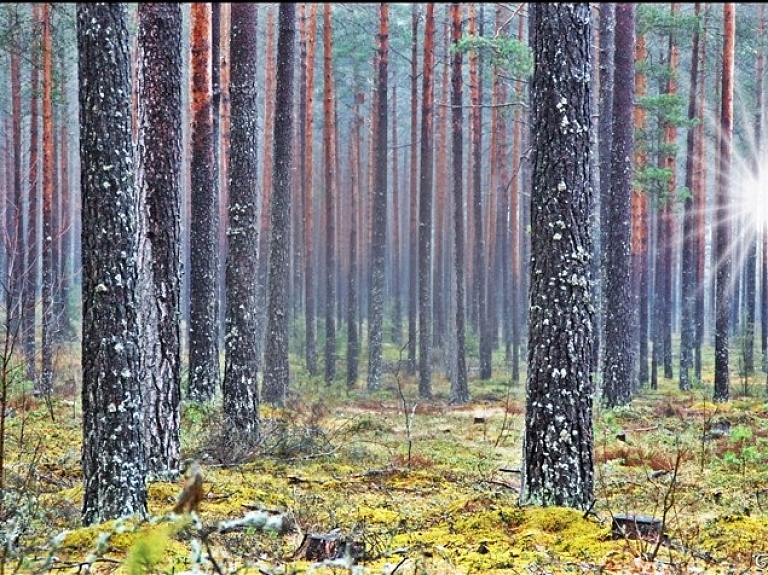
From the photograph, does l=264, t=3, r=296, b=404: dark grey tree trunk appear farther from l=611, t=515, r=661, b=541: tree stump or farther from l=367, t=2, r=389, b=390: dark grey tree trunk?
l=611, t=515, r=661, b=541: tree stump

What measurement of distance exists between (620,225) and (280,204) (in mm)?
6982

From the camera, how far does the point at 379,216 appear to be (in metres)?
22.9

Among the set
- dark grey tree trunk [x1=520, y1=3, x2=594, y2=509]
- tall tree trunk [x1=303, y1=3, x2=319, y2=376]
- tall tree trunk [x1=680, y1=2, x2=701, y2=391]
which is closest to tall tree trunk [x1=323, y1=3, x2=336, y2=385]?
tall tree trunk [x1=303, y1=3, x2=319, y2=376]

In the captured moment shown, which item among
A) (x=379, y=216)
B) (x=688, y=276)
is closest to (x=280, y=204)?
(x=379, y=216)

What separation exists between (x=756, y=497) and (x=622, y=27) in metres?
11.3

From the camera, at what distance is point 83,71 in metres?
5.36

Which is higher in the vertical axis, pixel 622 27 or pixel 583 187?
pixel 622 27

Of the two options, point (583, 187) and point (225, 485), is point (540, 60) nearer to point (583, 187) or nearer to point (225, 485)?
point (583, 187)

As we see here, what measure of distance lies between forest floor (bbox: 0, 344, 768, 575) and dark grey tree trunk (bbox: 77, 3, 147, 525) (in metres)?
0.36

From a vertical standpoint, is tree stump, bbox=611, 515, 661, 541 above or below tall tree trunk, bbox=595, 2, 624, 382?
below

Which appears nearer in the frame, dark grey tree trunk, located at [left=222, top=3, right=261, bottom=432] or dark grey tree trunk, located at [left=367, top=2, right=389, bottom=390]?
dark grey tree trunk, located at [left=222, top=3, right=261, bottom=432]

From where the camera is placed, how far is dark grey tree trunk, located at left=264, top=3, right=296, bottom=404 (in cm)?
1534

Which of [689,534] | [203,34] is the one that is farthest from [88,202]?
[203,34]

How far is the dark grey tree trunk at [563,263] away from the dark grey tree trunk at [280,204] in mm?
9419
